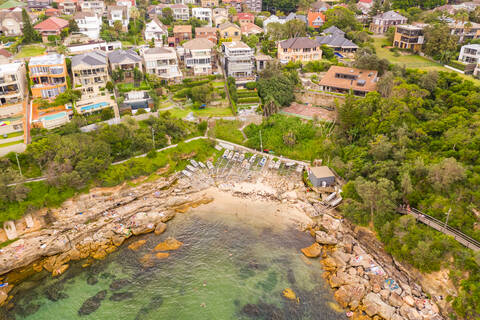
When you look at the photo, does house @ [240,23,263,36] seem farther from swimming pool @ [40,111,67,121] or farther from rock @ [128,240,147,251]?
rock @ [128,240,147,251]

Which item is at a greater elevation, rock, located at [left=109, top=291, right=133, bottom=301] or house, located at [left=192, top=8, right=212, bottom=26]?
house, located at [left=192, top=8, right=212, bottom=26]

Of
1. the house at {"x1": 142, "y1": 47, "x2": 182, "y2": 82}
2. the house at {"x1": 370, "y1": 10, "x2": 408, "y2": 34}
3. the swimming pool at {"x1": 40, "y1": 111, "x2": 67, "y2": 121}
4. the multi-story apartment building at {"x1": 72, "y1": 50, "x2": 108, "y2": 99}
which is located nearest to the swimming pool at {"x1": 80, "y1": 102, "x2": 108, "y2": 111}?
the swimming pool at {"x1": 40, "y1": 111, "x2": 67, "y2": 121}

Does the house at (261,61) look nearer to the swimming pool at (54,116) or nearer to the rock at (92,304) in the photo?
the swimming pool at (54,116)

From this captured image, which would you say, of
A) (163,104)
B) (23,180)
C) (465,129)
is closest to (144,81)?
(163,104)

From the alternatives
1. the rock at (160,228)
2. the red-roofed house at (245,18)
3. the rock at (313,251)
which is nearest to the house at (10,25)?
the red-roofed house at (245,18)

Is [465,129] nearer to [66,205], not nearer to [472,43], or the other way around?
[472,43]

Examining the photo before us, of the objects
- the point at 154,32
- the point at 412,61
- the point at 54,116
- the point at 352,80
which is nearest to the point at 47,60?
the point at 54,116

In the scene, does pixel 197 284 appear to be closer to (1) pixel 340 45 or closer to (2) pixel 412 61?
(2) pixel 412 61
